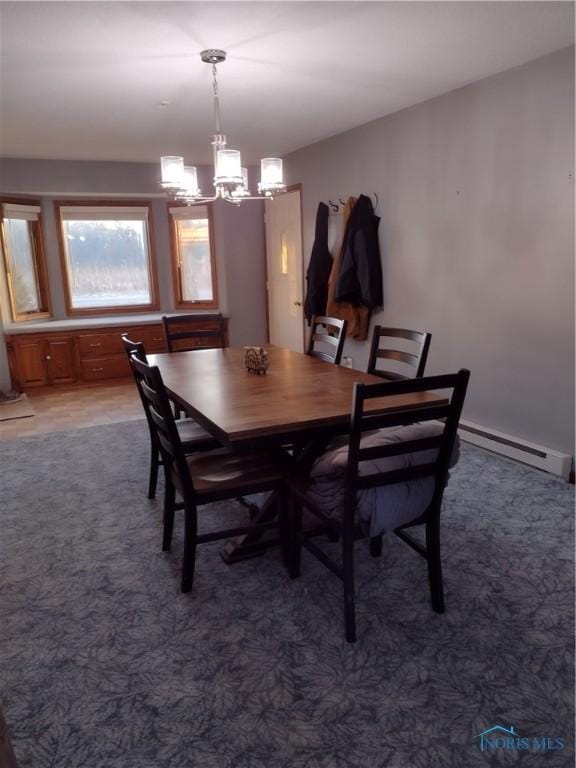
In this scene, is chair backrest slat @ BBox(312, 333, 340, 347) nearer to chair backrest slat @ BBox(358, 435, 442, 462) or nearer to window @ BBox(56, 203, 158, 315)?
chair backrest slat @ BBox(358, 435, 442, 462)

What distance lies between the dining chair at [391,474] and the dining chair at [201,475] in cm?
30

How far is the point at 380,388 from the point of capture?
5.56 feet

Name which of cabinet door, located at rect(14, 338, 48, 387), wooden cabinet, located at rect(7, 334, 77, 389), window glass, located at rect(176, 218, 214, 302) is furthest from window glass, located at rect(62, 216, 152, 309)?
cabinet door, located at rect(14, 338, 48, 387)

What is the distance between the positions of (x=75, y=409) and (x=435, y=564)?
4.11 metres

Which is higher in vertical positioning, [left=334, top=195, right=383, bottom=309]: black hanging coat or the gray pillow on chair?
[left=334, top=195, right=383, bottom=309]: black hanging coat

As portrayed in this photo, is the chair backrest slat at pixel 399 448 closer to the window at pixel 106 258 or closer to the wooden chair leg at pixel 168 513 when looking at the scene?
the wooden chair leg at pixel 168 513

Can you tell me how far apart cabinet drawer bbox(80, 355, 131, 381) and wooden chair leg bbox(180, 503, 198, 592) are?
431 centimetres

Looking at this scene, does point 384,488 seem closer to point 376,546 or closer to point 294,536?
point 294,536

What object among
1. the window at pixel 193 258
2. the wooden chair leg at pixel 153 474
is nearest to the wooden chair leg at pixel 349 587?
the wooden chair leg at pixel 153 474

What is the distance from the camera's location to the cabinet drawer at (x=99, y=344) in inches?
236

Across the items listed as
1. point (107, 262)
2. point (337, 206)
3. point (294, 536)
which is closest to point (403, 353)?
point (294, 536)

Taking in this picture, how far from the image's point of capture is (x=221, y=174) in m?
2.73

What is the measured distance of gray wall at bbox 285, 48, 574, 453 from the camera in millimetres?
3088

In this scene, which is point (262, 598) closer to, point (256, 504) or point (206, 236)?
point (256, 504)
